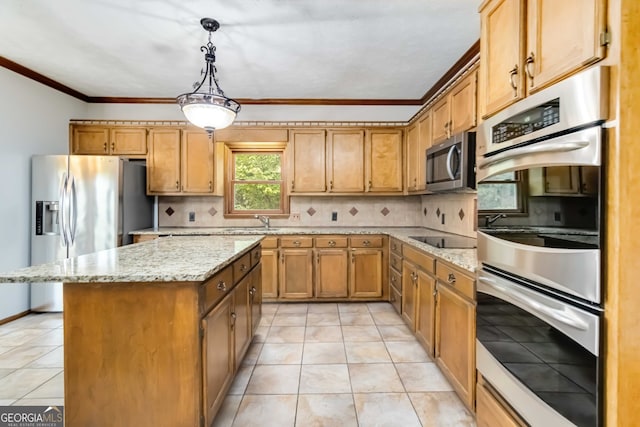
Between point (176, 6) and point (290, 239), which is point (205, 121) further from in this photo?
point (290, 239)

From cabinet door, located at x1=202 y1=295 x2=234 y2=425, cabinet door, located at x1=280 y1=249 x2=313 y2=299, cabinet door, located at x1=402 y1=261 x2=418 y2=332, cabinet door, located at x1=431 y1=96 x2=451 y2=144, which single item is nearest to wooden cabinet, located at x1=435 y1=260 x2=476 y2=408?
cabinet door, located at x1=402 y1=261 x2=418 y2=332

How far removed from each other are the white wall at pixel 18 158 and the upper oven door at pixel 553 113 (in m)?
4.38

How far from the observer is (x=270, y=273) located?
3.90 metres

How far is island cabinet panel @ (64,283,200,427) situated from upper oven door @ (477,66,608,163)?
1.61 m

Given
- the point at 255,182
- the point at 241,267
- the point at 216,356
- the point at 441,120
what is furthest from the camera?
the point at 255,182

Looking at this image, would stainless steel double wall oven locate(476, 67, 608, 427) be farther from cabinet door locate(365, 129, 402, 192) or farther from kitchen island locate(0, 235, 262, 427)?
cabinet door locate(365, 129, 402, 192)

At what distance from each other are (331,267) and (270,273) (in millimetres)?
756

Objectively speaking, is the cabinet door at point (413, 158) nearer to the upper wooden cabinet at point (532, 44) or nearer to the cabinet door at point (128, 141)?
the upper wooden cabinet at point (532, 44)

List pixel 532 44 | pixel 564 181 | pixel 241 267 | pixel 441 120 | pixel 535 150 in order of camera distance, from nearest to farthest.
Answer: pixel 564 181 → pixel 535 150 → pixel 532 44 → pixel 241 267 → pixel 441 120

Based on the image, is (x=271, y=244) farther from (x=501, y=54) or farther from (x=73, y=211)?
(x=501, y=54)

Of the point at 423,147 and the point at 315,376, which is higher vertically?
the point at 423,147

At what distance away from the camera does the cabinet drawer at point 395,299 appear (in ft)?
11.1

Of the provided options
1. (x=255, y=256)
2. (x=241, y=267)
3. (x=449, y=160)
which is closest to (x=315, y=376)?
(x=241, y=267)

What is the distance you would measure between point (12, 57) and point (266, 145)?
2693mm
